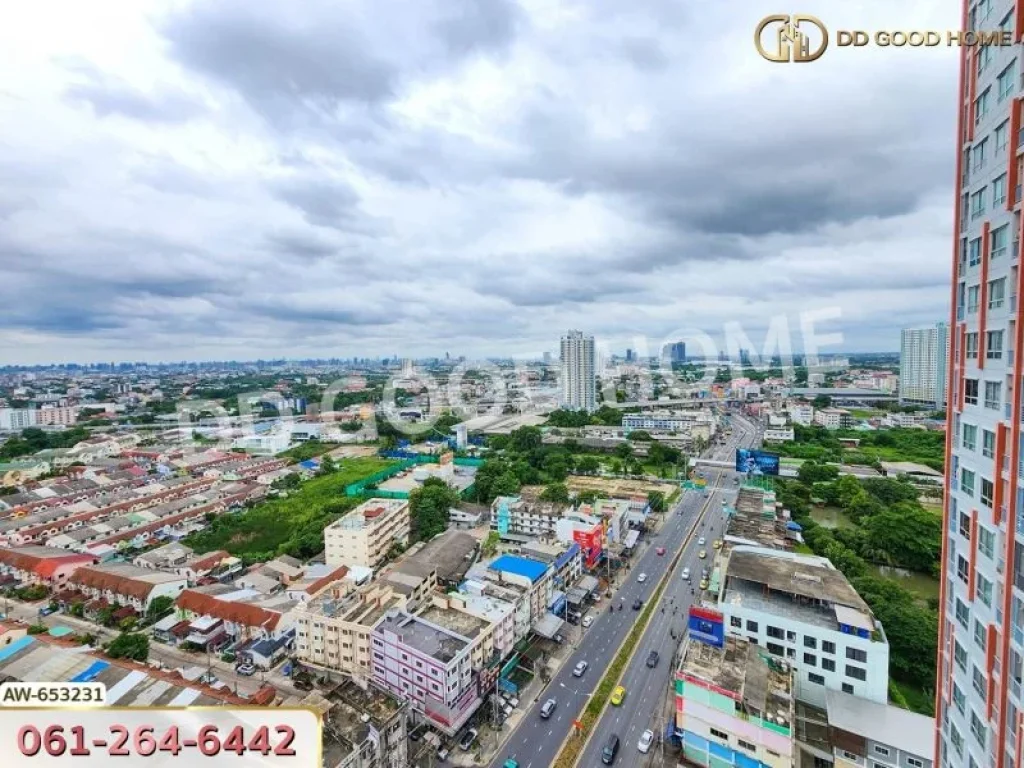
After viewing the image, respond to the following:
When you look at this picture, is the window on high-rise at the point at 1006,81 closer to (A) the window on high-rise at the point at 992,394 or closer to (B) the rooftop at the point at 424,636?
(A) the window on high-rise at the point at 992,394

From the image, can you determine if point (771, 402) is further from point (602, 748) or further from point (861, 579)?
point (602, 748)

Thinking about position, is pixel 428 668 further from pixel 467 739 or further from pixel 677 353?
pixel 677 353

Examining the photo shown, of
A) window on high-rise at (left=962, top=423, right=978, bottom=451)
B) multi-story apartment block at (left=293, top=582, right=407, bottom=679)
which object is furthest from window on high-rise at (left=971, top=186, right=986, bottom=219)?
multi-story apartment block at (left=293, top=582, right=407, bottom=679)

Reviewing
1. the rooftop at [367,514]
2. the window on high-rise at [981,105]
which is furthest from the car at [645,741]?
the rooftop at [367,514]

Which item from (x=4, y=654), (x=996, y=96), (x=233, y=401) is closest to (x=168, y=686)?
(x=4, y=654)

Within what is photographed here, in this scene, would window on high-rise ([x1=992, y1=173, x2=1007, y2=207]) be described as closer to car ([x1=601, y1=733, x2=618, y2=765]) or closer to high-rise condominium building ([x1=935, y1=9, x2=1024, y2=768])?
high-rise condominium building ([x1=935, y1=9, x2=1024, y2=768])

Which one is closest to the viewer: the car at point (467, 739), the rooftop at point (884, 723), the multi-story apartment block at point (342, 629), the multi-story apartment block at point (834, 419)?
the rooftop at point (884, 723)
